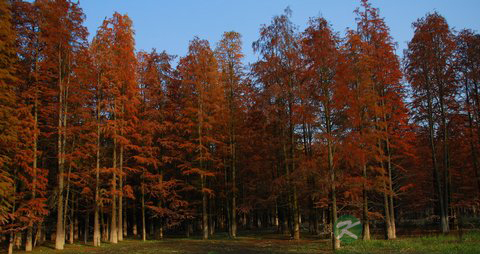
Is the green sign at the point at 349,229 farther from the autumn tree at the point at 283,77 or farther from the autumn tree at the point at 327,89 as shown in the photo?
the autumn tree at the point at 283,77

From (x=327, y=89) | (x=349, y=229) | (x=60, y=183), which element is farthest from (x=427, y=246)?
(x=60, y=183)

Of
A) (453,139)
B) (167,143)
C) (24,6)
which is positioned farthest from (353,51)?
(24,6)

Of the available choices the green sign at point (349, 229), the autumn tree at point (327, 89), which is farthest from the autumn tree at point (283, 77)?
the green sign at point (349, 229)

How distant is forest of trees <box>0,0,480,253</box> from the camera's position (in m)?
21.5

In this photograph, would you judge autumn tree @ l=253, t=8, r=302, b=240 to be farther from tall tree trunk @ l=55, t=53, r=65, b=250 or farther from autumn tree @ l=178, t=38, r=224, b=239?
tall tree trunk @ l=55, t=53, r=65, b=250

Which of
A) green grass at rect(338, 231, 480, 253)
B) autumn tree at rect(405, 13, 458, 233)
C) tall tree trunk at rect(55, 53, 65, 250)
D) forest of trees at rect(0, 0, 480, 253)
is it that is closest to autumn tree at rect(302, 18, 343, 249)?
forest of trees at rect(0, 0, 480, 253)

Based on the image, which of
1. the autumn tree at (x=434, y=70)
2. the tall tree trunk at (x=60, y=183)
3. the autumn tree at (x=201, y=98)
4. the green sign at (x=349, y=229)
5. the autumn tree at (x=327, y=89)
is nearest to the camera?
the green sign at (x=349, y=229)

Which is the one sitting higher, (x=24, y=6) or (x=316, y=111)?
(x=24, y=6)

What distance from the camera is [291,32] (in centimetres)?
3005

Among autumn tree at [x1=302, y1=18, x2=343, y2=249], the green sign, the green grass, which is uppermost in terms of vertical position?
autumn tree at [x1=302, y1=18, x2=343, y2=249]

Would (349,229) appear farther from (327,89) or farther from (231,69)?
(231,69)

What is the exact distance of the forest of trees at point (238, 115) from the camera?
21.5m

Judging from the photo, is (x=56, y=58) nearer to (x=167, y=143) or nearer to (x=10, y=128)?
(x=10, y=128)

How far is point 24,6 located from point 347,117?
2183cm
